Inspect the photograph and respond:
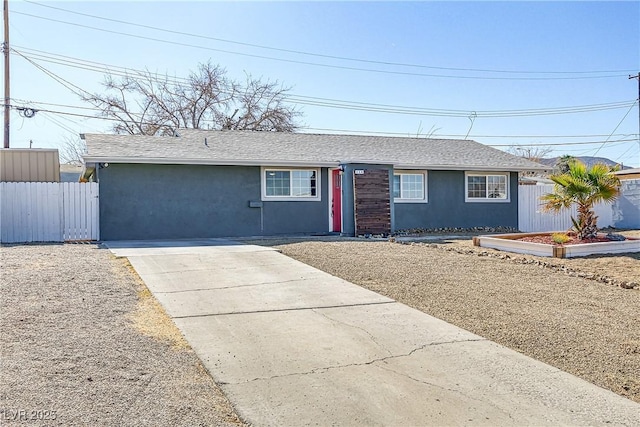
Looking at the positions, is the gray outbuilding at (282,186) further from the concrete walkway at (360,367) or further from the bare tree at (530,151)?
the bare tree at (530,151)

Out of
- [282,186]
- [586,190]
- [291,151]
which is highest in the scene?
[291,151]

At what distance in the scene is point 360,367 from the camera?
417 centimetres

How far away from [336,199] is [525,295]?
34.7ft

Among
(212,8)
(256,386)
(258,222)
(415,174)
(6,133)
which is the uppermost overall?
(212,8)

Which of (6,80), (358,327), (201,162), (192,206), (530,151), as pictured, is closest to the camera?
(358,327)

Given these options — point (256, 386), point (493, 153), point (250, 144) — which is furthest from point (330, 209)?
point (256, 386)

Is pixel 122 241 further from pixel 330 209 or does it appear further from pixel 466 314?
pixel 466 314

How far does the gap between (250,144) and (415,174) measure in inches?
229

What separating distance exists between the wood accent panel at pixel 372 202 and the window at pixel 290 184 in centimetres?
149

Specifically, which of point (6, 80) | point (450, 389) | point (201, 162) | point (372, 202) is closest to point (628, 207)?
point (372, 202)

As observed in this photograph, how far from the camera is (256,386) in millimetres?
3736

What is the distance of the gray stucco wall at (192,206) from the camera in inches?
574

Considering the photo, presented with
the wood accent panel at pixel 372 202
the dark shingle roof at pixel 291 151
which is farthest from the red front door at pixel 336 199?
the wood accent panel at pixel 372 202

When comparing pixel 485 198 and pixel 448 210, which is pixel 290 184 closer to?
pixel 448 210
